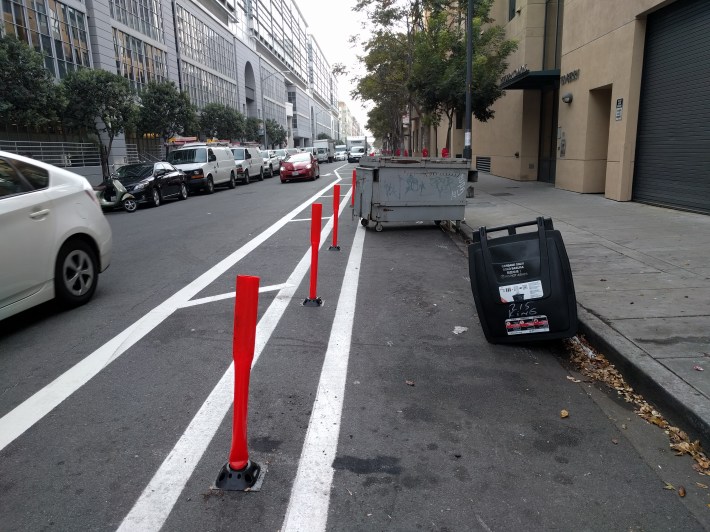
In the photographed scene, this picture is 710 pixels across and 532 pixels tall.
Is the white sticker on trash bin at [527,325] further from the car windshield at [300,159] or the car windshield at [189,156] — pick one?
the car windshield at [300,159]

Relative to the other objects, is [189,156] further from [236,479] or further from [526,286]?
[236,479]

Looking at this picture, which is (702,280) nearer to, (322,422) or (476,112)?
(322,422)

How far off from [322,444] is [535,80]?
20048 mm

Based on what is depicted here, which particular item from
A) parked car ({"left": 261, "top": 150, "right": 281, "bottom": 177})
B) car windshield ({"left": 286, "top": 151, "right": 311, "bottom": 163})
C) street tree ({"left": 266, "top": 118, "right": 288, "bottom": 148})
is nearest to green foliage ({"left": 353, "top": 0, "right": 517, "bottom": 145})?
car windshield ({"left": 286, "top": 151, "right": 311, "bottom": 163})

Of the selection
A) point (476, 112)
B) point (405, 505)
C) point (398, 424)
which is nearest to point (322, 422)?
point (398, 424)

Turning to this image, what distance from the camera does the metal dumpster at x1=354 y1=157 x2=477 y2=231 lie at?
422 inches

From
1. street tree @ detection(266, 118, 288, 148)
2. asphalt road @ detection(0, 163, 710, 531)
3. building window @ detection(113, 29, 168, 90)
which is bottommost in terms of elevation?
asphalt road @ detection(0, 163, 710, 531)

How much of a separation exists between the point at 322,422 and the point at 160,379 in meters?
1.45

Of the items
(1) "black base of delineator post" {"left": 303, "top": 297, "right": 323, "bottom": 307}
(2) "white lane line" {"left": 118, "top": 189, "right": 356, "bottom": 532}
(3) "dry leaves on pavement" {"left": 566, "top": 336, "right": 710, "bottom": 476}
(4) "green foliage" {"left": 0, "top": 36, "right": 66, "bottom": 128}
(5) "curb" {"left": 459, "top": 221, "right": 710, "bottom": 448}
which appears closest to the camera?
(2) "white lane line" {"left": 118, "top": 189, "right": 356, "bottom": 532}

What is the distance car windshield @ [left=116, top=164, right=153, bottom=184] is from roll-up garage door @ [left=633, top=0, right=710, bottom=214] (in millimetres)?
15049

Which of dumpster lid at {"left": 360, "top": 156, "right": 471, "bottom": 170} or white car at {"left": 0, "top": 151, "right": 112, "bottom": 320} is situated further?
dumpster lid at {"left": 360, "top": 156, "right": 471, "bottom": 170}

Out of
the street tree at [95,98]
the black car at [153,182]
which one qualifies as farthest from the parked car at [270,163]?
the black car at [153,182]

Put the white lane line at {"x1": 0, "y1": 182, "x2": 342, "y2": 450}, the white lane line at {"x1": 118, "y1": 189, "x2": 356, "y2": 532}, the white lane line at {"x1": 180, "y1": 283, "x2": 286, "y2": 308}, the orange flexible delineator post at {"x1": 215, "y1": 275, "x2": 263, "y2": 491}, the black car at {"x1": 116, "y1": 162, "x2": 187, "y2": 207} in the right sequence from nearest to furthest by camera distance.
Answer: the orange flexible delineator post at {"x1": 215, "y1": 275, "x2": 263, "y2": 491} < the white lane line at {"x1": 118, "y1": 189, "x2": 356, "y2": 532} < the white lane line at {"x1": 0, "y1": 182, "x2": 342, "y2": 450} < the white lane line at {"x1": 180, "y1": 283, "x2": 286, "y2": 308} < the black car at {"x1": 116, "y1": 162, "x2": 187, "y2": 207}

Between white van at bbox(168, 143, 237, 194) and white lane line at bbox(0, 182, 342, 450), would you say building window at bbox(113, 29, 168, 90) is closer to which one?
white van at bbox(168, 143, 237, 194)
